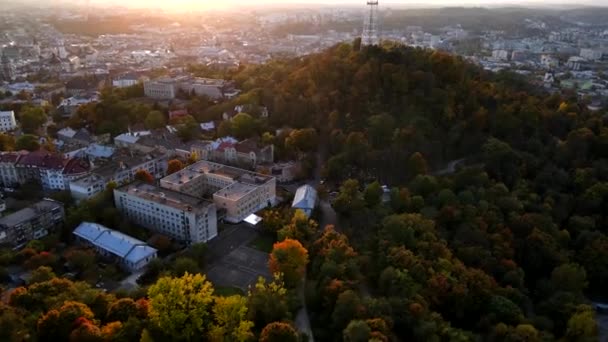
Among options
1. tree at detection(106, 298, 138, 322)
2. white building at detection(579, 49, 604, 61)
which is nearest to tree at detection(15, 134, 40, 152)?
tree at detection(106, 298, 138, 322)

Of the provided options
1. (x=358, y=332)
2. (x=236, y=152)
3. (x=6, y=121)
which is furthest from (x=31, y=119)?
(x=358, y=332)

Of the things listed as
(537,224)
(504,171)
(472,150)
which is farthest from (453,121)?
(537,224)

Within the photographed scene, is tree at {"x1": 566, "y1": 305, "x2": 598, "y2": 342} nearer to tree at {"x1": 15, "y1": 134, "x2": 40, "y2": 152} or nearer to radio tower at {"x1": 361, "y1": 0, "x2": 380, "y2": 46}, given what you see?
radio tower at {"x1": 361, "y1": 0, "x2": 380, "y2": 46}

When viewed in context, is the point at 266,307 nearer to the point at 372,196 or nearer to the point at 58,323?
the point at 58,323

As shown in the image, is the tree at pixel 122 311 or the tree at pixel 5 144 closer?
the tree at pixel 122 311

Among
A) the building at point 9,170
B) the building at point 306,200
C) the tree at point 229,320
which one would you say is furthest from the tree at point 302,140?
the tree at point 229,320

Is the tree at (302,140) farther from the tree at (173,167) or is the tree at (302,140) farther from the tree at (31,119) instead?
the tree at (31,119)

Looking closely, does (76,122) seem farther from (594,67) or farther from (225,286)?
(594,67)
